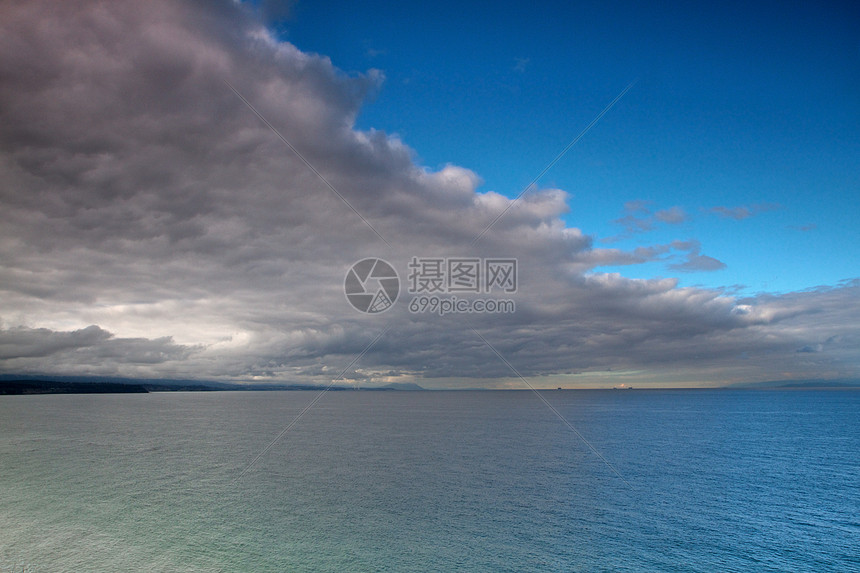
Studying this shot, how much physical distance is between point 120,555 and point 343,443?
4239 centimetres

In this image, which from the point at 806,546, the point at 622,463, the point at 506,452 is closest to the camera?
the point at 806,546

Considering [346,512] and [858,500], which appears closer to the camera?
[346,512]

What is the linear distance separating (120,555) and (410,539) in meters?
15.3

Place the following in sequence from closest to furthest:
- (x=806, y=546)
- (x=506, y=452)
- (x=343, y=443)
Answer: (x=806, y=546)
(x=506, y=452)
(x=343, y=443)

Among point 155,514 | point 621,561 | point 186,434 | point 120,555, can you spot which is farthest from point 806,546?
point 186,434

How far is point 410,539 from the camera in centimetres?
2678

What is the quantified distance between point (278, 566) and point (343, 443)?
4392 cm

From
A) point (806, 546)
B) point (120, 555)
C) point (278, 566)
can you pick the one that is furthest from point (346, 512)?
point (806, 546)

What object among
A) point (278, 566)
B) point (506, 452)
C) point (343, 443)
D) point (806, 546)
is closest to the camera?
point (278, 566)

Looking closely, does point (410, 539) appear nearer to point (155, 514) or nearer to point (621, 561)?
point (621, 561)

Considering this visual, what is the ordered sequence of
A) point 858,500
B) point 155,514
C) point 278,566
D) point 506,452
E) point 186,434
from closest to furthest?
point 278,566 → point 155,514 → point 858,500 → point 506,452 → point 186,434

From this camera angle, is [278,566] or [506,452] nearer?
[278,566]

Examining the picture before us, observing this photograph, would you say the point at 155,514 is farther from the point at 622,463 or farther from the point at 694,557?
the point at 622,463

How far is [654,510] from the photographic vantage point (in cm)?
3253
